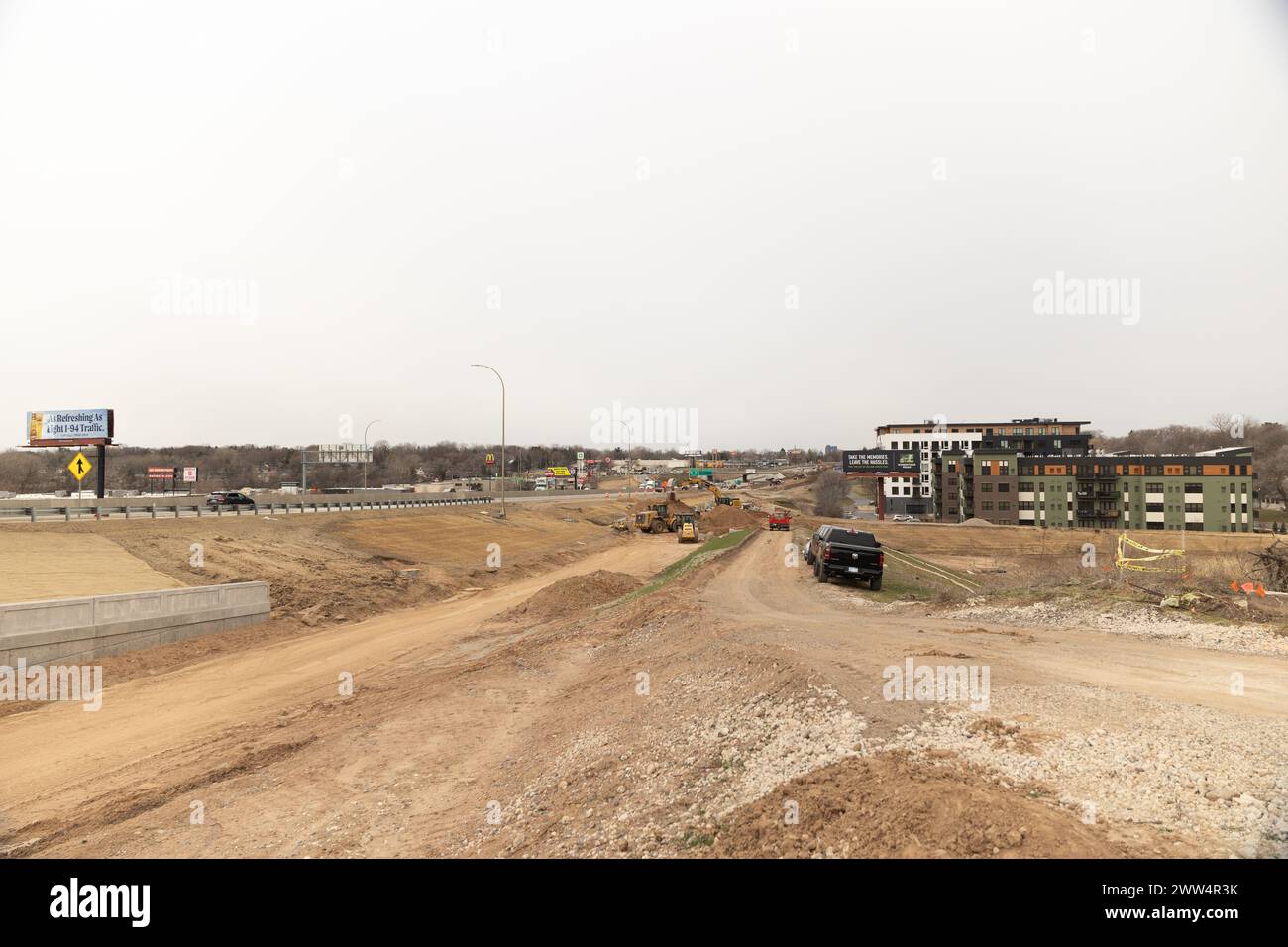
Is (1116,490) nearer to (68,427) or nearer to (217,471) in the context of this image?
(68,427)

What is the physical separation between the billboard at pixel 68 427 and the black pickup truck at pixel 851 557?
61.6 m

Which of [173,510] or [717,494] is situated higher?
[173,510]

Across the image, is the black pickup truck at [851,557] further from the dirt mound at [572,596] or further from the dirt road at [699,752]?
the dirt mound at [572,596]

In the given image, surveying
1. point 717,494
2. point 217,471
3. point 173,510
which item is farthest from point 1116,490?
point 217,471

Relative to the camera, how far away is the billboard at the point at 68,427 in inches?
2210

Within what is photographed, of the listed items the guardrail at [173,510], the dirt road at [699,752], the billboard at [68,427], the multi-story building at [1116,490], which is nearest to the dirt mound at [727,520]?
the guardrail at [173,510]

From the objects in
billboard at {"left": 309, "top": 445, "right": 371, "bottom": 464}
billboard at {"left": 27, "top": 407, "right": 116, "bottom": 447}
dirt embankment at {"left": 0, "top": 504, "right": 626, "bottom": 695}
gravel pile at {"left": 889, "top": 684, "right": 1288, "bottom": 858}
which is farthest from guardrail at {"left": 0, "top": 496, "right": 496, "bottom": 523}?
gravel pile at {"left": 889, "top": 684, "right": 1288, "bottom": 858}

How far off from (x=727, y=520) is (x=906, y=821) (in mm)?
62594

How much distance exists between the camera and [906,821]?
5523 mm

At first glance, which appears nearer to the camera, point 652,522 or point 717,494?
point 652,522

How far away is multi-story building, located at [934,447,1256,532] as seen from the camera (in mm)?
85625

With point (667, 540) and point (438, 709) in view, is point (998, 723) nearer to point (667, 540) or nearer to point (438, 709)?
point (438, 709)

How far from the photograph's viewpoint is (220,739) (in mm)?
12961
